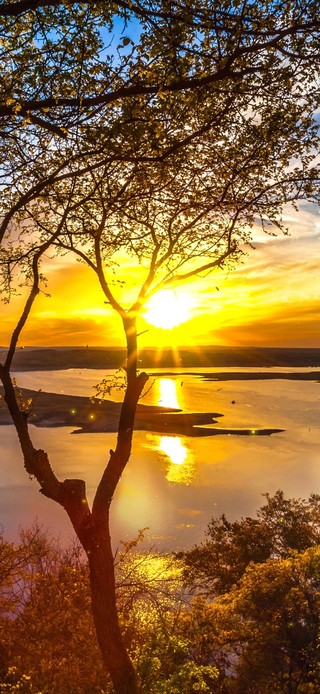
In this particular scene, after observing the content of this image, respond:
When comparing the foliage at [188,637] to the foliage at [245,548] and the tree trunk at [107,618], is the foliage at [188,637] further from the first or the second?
the foliage at [245,548]

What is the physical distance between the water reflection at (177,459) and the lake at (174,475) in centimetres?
10

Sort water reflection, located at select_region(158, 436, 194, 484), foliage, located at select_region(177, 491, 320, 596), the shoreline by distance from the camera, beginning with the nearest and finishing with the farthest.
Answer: foliage, located at select_region(177, 491, 320, 596) → water reflection, located at select_region(158, 436, 194, 484) → the shoreline

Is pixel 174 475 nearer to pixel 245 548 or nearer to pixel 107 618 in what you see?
pixel 245 548

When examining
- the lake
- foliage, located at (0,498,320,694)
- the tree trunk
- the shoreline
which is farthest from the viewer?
the shoreline

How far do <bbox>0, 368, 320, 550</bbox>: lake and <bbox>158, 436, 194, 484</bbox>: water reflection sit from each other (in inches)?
3.9

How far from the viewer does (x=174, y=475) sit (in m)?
54.7

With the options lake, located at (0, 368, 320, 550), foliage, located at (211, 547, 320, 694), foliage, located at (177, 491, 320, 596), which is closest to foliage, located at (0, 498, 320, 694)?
foliage, located at (211, 547, 320, 694)

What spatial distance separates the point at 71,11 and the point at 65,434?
71.1 m

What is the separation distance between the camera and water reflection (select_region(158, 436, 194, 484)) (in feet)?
177

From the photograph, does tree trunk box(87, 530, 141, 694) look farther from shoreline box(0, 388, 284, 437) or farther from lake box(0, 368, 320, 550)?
shoreline box(0, 388, 284, 437)

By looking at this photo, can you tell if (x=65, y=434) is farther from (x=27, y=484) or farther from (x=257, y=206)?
(x=257, y=206)

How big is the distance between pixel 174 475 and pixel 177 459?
270 inches

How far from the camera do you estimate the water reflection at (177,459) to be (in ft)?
177

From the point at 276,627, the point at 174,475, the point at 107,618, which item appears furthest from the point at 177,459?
the point at 107,618
